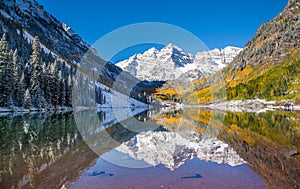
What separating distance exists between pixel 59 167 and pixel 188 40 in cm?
2757

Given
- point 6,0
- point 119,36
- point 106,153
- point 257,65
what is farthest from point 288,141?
point 6,0

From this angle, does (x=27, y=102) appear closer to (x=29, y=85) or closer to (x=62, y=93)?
(x=29, y=85)

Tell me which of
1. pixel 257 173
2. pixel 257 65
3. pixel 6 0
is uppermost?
pixel 6 0

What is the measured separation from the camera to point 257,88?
126 metres

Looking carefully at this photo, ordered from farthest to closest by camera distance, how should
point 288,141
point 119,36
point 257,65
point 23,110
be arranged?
1. point 257,65
2. point 23,110
3. point 119,36
4. point 288,141

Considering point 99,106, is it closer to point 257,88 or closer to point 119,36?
point 257,88

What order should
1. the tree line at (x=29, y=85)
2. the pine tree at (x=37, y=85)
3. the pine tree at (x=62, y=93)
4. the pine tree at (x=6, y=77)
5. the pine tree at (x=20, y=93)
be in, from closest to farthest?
the pine tree at (x=6, y=77)
the tree line at (x=29, y=85)
the pine tree at (x=20, y=93)
the pine tree at (x=37, y=85)
the pine tree at (x=62, y=93)

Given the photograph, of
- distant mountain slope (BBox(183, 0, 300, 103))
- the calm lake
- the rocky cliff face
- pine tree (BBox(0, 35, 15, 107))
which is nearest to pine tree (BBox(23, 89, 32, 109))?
pine tree (BBox(0, 35, 15, 107))

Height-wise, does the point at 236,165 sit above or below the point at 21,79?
below

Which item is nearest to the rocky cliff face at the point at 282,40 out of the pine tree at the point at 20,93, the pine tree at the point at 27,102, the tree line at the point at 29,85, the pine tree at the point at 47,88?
the tree line at the point at 29,85

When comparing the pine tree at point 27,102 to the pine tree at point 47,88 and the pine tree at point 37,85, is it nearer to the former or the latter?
the pine tree at point 37,85

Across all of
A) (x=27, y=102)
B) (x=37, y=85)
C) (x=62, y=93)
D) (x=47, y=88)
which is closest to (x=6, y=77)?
(x=27, y=102)

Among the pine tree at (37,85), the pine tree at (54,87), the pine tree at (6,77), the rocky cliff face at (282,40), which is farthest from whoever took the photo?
the rocky cliff face at (282,40)

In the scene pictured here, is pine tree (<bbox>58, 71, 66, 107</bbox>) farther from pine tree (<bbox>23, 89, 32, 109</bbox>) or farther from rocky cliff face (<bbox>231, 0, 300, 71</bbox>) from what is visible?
rocky cliff face (<bbox>231, 0, 300, 71</bbox>)
